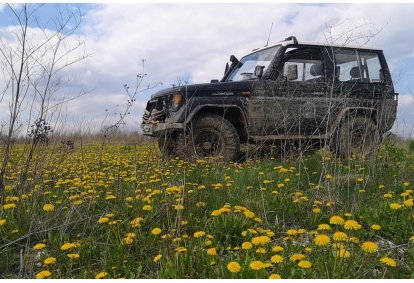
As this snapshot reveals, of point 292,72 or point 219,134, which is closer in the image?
point 292,72

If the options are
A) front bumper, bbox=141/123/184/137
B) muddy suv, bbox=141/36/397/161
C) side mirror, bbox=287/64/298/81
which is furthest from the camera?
muddy suv, bbox=141/36/397/161

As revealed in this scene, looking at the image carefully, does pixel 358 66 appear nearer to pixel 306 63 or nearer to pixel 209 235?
pixel 306 63

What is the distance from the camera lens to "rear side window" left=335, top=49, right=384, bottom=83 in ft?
26.0

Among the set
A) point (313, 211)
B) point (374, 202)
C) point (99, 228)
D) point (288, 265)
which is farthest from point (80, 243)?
point (374, 202)

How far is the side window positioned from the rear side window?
0.40 m

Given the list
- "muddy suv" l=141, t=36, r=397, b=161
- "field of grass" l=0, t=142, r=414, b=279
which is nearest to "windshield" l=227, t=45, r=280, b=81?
"muddy suv" l=141, t=36, r=397, b=161

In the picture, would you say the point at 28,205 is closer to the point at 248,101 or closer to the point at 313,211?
the point at 313,211

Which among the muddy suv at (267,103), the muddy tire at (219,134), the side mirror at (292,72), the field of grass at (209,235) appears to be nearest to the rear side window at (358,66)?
the muddy suv at (267,103)

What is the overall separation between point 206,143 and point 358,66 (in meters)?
3.46

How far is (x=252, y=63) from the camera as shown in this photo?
807 centimetres

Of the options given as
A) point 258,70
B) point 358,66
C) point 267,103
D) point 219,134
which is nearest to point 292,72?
point 258,70

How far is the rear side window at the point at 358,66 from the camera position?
7.91 meters

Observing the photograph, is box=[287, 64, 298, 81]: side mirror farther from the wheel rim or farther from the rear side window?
the wheel rim

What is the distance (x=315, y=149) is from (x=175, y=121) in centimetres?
293
